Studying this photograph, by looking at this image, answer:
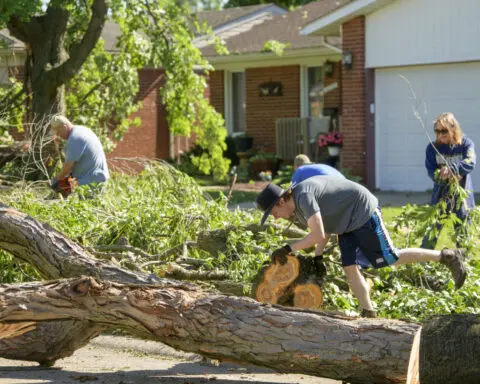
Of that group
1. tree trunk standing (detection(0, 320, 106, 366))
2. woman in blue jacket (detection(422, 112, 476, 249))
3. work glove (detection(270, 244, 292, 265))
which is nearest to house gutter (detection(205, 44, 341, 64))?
woman in blue jacket (detection(422, 112, 476, 249))

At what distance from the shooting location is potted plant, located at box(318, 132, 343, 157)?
19.4m

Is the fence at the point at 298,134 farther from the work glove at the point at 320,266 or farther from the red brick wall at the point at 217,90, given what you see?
the work glove at the point at 320,266

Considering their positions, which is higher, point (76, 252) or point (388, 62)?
point (388, 62)

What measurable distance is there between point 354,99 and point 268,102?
651cm

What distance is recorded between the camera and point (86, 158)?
1105 cm

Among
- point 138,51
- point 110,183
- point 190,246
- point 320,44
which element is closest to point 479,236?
point 190,246

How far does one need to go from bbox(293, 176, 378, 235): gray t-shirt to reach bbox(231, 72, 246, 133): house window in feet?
60.7

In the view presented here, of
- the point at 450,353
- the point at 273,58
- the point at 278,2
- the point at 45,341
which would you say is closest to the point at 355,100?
the point at 273,58

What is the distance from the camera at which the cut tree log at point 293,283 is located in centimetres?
733

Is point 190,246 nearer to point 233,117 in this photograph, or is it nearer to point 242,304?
point 242,304

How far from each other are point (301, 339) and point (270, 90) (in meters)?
18.7

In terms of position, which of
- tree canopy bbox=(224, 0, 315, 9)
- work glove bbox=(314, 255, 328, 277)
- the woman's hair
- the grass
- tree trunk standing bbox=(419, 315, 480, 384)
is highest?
tree canopy bbox=(224, 0, 315, 9)

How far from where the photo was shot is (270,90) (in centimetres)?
2428

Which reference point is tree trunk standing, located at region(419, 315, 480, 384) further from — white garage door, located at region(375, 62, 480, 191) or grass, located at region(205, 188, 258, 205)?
white garage door, located at region(375, 62, 480, 191)
